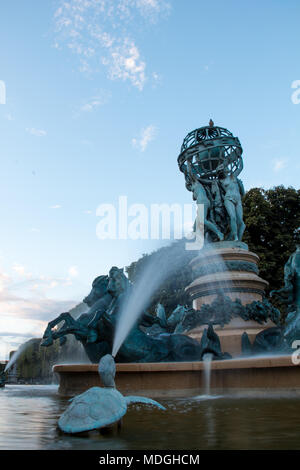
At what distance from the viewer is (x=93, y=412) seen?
2.97m

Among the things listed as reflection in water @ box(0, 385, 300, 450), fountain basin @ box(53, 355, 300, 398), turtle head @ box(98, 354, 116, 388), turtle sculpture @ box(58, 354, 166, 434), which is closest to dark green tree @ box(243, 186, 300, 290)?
fountain basin @ box(53, 355, 300, 398)

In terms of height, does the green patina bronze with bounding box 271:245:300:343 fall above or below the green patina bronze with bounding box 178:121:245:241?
below

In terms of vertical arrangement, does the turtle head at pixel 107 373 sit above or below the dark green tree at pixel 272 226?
below

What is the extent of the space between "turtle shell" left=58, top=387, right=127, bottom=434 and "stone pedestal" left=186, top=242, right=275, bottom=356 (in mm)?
6822

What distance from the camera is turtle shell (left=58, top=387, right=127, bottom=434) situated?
2.88 metres

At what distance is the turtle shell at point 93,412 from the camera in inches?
→ 114

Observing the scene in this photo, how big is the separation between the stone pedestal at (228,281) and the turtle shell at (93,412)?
6822 mm

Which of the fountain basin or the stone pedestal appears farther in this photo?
the stone pedestal

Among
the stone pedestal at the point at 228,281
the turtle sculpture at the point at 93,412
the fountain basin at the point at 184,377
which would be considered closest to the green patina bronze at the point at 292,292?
the stone pedestal at the point at 228,281

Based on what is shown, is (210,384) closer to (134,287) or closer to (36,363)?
(134,287)

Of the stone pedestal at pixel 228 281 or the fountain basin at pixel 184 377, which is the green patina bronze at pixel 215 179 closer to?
the stone pedestal at pixel 228 281

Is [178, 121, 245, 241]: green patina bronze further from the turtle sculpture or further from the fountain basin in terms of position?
the turtle sculpture

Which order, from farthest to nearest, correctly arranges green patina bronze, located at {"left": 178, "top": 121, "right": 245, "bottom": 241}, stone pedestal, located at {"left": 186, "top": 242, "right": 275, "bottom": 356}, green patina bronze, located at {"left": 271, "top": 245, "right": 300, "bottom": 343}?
1. green patina bronze, located at {"left": 178, "top": 121, "right": 245, "bottom": 241}
2. stone pedestal, located at {"left": 186, "top": 242, "right": 275, "bottom": 356}
3. green patina bronze, located at {"left": 271, "top": 245, "right": 300, "bottom": 343}
